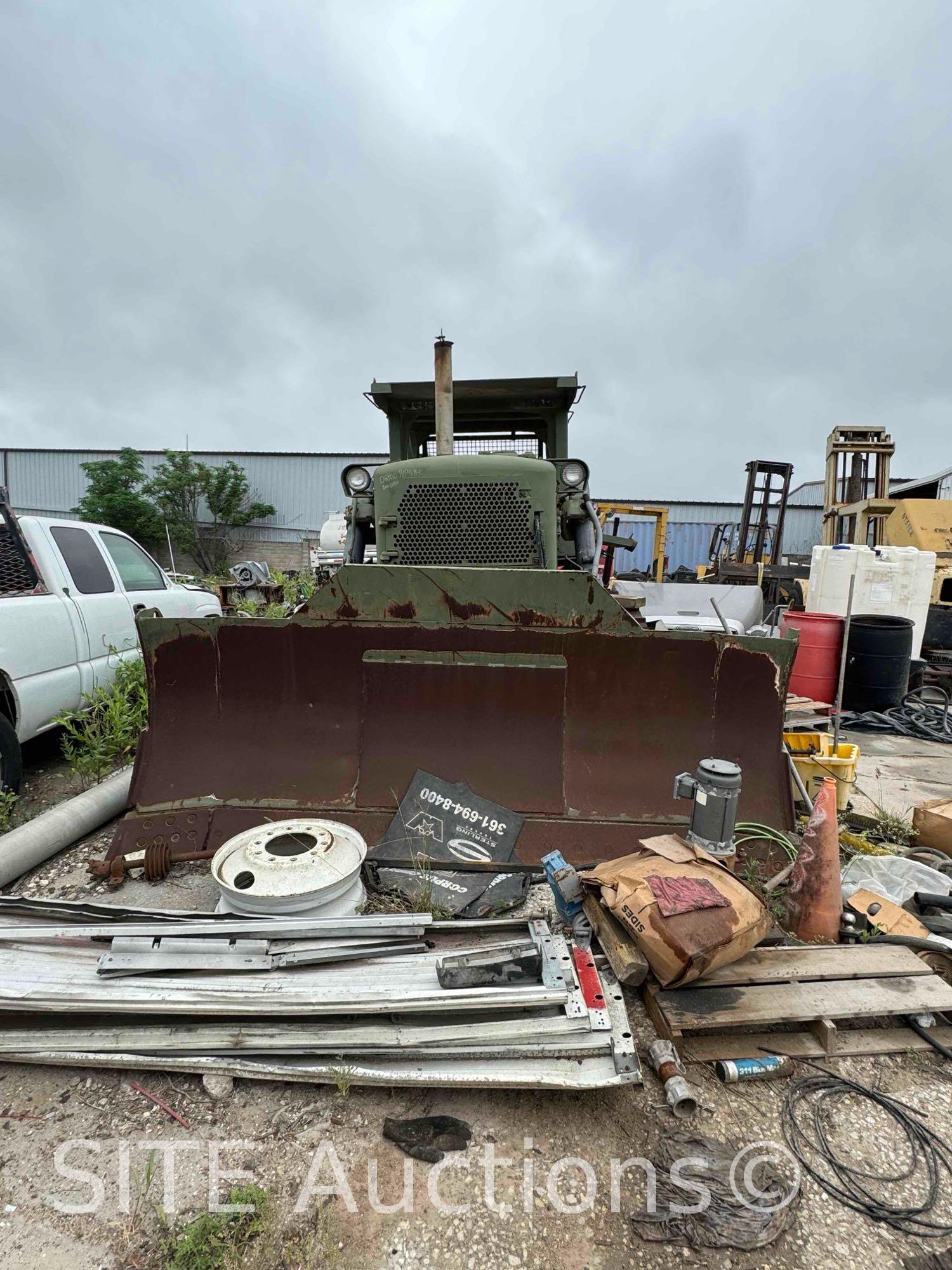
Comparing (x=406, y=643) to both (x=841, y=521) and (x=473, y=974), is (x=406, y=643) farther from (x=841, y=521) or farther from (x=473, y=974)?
(x=841, y=521)

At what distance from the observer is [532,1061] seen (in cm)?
194

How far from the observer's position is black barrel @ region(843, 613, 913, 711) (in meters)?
7.09

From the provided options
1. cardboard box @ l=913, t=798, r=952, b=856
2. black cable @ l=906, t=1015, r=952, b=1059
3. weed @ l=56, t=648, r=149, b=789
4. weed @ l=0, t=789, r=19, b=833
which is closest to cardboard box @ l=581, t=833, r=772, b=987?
black cable @ l=906, t=1015, r=952, b=1059

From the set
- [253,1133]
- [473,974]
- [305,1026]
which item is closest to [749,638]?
[473,974]

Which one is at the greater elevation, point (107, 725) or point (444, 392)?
point (444, 392)

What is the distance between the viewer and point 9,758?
3922 millimetres

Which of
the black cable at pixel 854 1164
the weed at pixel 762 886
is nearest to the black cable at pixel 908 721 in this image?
the weed at pixel 762 886

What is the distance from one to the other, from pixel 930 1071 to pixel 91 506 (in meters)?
29.9

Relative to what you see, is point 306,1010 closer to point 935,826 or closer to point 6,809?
point 6,809

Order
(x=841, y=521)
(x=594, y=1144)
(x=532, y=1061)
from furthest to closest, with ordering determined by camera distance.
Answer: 1. (x=841, y=521)
2. (x=532, y=1061)
3. (x=594, y=1144)

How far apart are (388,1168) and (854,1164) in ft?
4.44

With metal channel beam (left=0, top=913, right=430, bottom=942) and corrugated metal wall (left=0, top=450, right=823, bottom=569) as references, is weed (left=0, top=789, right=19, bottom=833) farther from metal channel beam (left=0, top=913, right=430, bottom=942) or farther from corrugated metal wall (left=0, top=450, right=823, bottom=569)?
corrugated metal wall (left=0, top=450, right=823, bottom=569)

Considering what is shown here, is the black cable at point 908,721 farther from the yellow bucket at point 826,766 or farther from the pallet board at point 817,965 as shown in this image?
the pallet board at point 817,965
